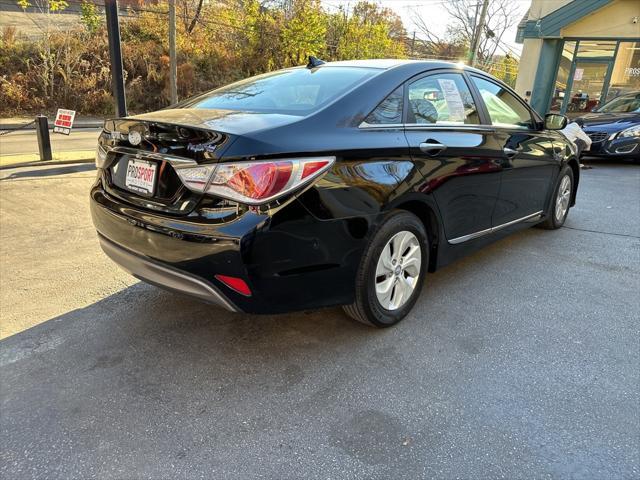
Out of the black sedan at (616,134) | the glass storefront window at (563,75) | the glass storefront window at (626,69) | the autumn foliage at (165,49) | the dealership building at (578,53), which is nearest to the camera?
the black sedan at (616,134)

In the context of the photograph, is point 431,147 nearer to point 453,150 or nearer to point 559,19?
point 453,150

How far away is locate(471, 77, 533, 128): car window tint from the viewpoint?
375 centimetres

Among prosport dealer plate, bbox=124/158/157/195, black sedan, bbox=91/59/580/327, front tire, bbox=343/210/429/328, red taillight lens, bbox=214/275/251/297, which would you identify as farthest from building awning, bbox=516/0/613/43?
red taillight lens, bbox=214/275/251/297

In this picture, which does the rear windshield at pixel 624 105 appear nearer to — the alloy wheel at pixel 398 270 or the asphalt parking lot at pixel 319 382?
the asphalt parking lot at pixel 319 382

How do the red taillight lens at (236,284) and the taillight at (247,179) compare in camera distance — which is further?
the red taillight lens at (236,284)

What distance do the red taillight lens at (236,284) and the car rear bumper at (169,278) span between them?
69 millimetres

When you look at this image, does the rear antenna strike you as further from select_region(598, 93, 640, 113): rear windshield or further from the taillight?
select_region(598, 93, 640, 113): rear windshield

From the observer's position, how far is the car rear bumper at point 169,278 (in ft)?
7.76

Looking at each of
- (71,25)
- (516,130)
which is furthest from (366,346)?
(71,25)

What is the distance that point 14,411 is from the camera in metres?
2.26

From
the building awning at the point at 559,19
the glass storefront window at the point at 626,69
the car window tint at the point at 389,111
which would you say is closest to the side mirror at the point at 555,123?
the car window tint at the point at 389,111

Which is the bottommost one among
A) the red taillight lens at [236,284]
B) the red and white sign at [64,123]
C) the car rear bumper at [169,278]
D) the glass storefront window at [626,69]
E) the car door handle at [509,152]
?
the red and white sign at [64,123]

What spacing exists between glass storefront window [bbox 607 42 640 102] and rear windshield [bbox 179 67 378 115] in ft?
48.6

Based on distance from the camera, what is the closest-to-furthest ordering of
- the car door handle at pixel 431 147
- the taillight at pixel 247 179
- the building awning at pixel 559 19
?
the taillight at pixel 247 179, the car door handle at pixel 431 147, the building awning at pixel 559 19
